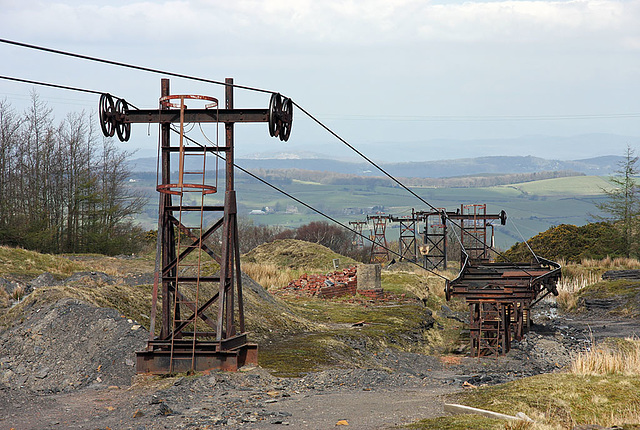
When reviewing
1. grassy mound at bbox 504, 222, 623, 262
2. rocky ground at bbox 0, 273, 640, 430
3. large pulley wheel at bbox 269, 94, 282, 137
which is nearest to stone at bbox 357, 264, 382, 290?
rocky ground at bbox 0, 273, 640, 430

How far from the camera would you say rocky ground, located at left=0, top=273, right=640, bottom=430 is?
26.9ft

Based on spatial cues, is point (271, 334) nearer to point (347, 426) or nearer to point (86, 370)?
point (86, 370)

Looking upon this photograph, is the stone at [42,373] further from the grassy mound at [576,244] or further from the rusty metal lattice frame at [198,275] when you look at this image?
the grassy mound at [576,244]

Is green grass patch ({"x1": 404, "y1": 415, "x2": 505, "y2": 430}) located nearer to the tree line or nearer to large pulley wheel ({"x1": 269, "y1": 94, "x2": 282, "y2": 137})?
large pulley wheel ({"x1": 269, "y1": 94, "x2": 282, "y2": 137})

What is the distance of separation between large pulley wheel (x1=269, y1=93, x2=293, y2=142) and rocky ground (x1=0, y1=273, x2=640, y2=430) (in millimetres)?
4300

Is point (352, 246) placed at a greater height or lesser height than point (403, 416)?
lesser

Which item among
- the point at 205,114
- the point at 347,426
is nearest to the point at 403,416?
the point at 347,426

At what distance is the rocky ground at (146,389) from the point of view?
8203 millimetres

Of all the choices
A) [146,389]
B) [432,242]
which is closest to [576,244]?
[432,242]

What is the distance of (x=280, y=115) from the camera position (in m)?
12.3

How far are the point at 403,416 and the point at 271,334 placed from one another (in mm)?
10485

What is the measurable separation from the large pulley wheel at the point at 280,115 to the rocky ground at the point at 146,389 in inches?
169

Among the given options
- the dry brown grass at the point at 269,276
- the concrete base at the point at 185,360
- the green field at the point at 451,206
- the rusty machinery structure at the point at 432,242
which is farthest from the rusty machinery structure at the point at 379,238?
the green field at the point at 451,206

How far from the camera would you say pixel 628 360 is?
31.4 feet
